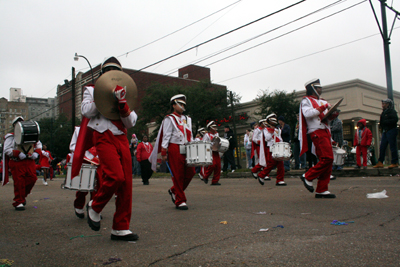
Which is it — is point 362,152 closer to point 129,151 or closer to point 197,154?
point 197,154

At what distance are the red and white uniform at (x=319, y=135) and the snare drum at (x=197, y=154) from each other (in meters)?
1.90

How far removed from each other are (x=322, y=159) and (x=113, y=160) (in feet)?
13.3

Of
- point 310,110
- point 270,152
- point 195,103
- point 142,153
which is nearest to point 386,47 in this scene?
point 270,152

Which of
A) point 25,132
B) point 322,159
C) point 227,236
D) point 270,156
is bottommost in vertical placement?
point 227,236

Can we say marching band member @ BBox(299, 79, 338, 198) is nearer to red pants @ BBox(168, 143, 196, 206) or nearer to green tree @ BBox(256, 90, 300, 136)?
red pants @ BBox(168, 143, 196, 206)

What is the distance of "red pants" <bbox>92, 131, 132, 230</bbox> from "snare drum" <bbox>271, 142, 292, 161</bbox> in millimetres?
6110

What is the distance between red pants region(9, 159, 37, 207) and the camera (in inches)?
293

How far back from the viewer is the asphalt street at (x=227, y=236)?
3232mm

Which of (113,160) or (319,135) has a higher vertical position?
(319,135)

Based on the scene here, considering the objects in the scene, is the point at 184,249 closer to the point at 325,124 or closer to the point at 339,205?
the point at 339,205

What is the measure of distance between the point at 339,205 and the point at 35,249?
446 cm

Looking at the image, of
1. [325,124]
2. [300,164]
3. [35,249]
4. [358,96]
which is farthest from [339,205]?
[358,96]

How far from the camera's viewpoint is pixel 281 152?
9.62m

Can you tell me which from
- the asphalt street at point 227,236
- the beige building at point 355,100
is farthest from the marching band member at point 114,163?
the beige building at point 355,100
